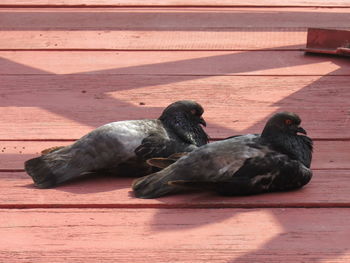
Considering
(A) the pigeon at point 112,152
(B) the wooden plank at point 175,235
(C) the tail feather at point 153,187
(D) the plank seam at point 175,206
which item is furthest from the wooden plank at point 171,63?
(B) the wooden plank at point 175,235

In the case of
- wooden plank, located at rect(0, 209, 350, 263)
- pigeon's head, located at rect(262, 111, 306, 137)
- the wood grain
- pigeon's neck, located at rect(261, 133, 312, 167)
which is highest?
pigeon's head, located at rect(262, 111, 306, 137)

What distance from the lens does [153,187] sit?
3.65 metres

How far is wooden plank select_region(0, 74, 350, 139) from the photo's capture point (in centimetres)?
452

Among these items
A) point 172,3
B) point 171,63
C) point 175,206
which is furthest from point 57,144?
point 172,3

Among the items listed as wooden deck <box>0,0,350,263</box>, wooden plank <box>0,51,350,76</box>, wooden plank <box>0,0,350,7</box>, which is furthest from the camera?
wooden plank <box>0,0,350,7</box>

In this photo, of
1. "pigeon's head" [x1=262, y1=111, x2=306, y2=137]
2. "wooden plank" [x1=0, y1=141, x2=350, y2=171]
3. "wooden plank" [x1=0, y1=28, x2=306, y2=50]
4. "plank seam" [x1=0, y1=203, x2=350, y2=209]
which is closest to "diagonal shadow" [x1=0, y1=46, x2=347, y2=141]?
"wooden plank" [x1=0, y1=28, x2=306, y2=50]

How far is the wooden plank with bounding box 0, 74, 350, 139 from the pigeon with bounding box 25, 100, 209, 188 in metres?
0.46

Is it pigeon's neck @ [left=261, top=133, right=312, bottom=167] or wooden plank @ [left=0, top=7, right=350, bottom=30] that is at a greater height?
pigeon's neck @ [left=261, top=133, right=312, bottom=167]

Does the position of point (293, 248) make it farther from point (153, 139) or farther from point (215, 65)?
point (215, 65)

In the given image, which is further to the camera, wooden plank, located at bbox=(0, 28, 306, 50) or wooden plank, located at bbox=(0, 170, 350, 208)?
wooden plank, located at bbox=(0, 28, 306, 50)

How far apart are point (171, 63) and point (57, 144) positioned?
1.46 meters

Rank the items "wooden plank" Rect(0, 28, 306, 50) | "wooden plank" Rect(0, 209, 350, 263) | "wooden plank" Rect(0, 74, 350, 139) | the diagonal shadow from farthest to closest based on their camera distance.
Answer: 1. "wooden plank" Rect(0, 28, 306, 50)
2. the diagonal shadow
3. "wooden plank" Rect(0, 74, 350, 139)
4. "wooden plank" Rect(0, 209, 350, 263)

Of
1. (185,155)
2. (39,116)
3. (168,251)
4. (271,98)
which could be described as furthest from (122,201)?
(271,98)

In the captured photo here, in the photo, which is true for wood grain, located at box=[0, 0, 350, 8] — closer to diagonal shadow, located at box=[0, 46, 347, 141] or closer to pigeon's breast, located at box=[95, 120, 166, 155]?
diagonal shadow, located at box=[0, 46, 347, 141]
